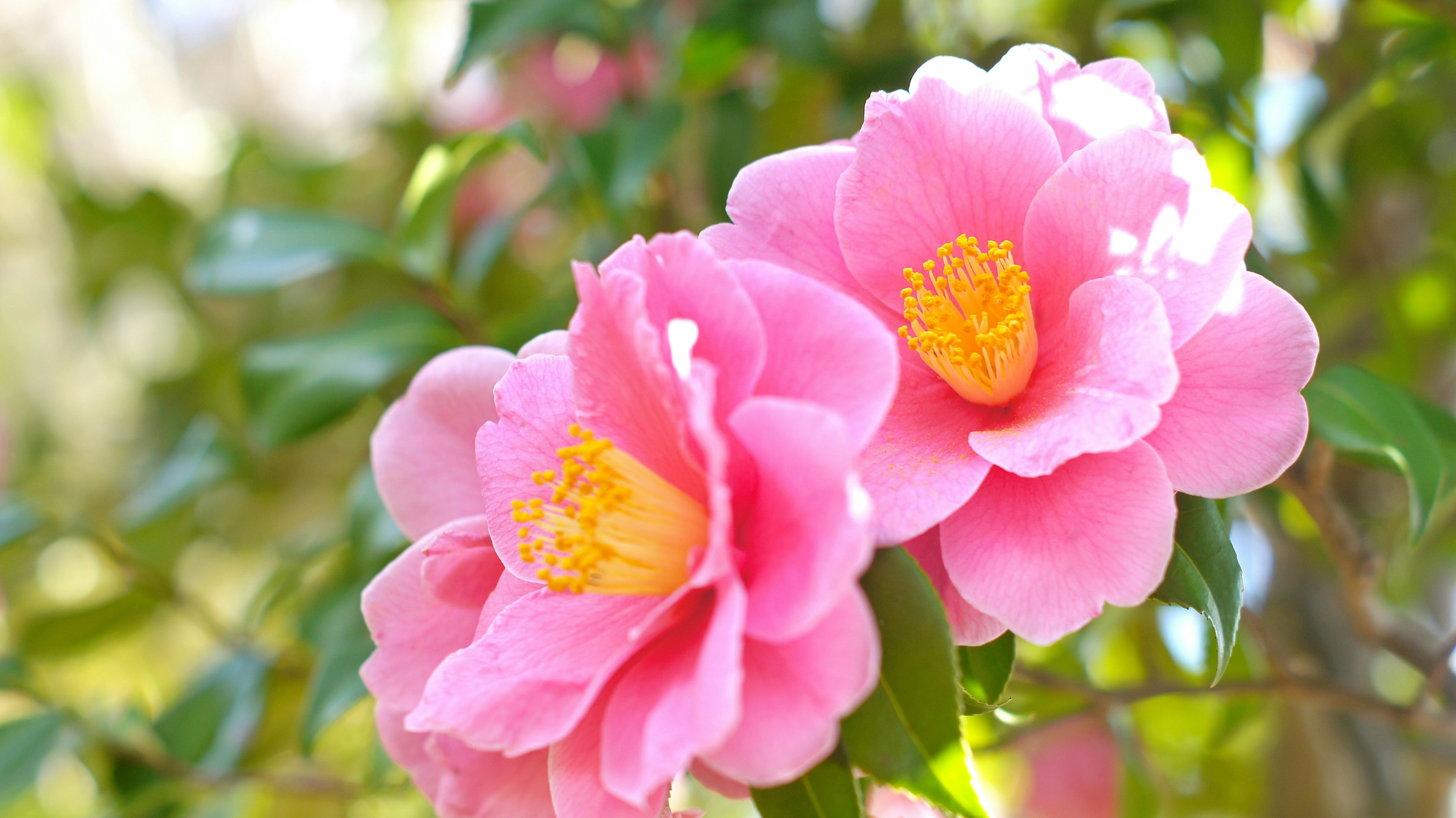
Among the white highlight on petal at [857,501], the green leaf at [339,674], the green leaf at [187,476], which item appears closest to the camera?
the white highlight on petal at [857,501]

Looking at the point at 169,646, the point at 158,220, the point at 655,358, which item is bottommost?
the point at 169,646

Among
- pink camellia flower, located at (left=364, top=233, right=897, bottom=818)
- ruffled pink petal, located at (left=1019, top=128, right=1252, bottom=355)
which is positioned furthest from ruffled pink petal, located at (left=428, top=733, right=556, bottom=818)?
ruffled pink petal, located at (left=1019, top=128, right=1252, bottom=355)

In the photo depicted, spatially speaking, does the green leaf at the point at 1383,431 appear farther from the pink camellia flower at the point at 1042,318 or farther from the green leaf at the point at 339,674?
the green leaf at the point at 339,674

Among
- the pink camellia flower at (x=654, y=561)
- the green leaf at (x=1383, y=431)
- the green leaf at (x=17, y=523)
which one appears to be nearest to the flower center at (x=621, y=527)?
the pink camellia flower at (x=654, y=561)

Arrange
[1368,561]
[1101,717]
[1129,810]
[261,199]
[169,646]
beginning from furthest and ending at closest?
[169,646]
[261,199]
[1129,810]
[1101,717]
[1368,561]

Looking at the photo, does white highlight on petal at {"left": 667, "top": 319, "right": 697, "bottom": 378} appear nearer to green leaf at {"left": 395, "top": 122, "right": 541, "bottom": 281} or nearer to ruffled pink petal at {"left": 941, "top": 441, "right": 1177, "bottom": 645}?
ruffled pink petal at {"left": 941, "top": 441, "right": 1177, "bottom": 645}

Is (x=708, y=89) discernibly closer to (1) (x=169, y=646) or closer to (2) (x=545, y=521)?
(2) (x=545, y=521)

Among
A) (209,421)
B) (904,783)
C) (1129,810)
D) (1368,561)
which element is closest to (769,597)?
(904,783)

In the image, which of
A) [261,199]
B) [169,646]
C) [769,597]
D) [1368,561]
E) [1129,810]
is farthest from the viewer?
[169,646]
